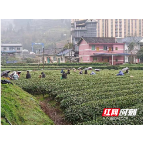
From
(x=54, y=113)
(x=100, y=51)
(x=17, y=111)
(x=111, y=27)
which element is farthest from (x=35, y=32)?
(x=17, y=111)

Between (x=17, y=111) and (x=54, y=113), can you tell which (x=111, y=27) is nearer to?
(x=54, y=113)

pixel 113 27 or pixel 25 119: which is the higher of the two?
pixel 113 27

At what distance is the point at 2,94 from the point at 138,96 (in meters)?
5.37

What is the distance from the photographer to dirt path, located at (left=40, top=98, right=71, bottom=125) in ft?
32.7

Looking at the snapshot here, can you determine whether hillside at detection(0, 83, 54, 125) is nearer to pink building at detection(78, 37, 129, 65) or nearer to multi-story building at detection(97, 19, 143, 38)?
pink building at detection(78, 37, 129, 65)

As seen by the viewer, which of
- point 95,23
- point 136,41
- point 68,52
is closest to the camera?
point 68,52

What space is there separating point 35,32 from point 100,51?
49.2 metres

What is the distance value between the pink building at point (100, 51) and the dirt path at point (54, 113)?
2012 cm

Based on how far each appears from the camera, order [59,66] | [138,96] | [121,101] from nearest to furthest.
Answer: [121,101] < [138,96] < [59,66]

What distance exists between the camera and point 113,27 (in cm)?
6400

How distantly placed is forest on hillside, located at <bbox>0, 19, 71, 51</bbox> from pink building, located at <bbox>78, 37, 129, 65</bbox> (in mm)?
17953
